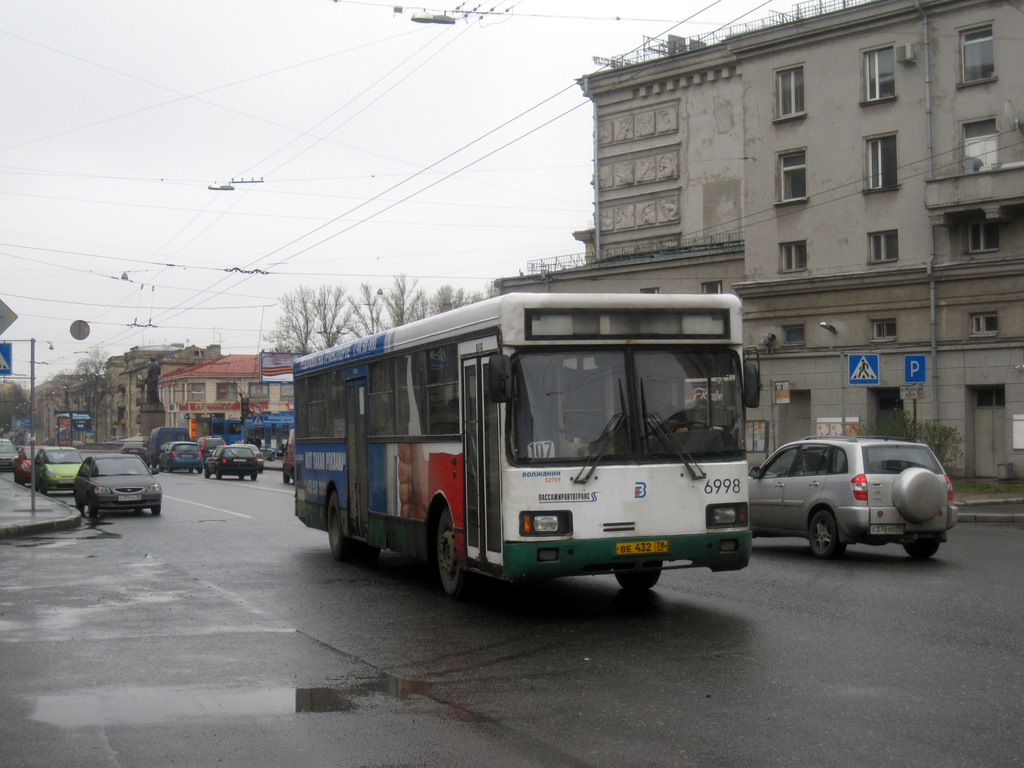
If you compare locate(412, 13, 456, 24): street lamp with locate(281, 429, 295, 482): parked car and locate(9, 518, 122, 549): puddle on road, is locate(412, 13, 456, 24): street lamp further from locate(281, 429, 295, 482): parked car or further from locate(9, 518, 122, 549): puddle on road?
locate(281, 429, 295, 482): parked car

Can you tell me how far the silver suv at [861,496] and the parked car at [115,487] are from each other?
1594 cm

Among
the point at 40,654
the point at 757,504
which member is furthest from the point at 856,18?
the point at 40,654

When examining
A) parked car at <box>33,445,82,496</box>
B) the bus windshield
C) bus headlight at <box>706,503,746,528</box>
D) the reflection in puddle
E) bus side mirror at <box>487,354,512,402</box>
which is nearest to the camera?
the reflection in puddle

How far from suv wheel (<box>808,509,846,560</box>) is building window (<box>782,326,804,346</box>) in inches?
970

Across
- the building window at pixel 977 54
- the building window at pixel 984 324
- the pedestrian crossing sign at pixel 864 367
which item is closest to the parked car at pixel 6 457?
the building window at pixel 984 324

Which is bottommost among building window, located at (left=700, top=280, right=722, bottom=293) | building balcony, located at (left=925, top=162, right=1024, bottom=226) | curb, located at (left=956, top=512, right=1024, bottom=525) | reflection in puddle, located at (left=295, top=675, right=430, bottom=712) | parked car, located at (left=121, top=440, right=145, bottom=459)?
curb, located at (left=956, top=512, right=1024, bottom=525)

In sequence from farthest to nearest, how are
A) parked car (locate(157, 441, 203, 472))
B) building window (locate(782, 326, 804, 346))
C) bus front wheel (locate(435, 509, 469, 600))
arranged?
parked car (locate(157, 441, 203, 472)) → building window (locate(782, 326, 804, 346)) → bus front wheel (locate(435, 509, 469, 600))

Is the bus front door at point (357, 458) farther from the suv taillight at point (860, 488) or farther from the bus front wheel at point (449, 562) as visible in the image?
the suv taillight at point (860, 488)

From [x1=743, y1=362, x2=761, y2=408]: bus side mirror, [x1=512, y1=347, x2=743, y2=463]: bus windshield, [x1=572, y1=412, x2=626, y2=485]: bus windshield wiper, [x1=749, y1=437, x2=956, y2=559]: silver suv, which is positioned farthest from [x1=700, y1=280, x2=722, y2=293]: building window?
[x1=572, y1=412, x2=626, y2=485]: bus windshield wiper

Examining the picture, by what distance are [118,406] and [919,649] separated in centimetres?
14664

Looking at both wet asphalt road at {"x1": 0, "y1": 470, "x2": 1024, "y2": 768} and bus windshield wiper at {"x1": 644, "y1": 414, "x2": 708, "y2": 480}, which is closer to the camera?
wet asphalt road at {"x1": 0, "y1": 470, "x2": 1024, "y2": 768}

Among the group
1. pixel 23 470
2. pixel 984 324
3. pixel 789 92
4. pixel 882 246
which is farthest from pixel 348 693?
pixel 23 470

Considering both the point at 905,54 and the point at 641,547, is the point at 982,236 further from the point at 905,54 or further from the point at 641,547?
the point at 641,547

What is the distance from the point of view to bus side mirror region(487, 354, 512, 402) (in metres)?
9.71
